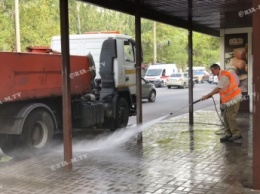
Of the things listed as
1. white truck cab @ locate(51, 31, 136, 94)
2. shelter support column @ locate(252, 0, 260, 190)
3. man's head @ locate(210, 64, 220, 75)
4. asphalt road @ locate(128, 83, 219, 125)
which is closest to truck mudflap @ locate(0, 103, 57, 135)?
white truck cab @ locate(51, 31, 136, 94)

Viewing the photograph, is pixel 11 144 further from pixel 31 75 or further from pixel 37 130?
pixel 31 75

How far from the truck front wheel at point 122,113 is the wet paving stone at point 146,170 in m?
2.06

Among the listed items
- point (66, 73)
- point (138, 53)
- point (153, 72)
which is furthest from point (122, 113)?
point (153, 72)

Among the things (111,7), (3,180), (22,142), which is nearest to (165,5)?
(111,7)

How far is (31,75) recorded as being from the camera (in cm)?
817

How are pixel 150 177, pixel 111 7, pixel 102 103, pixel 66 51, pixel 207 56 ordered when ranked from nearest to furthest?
pixel 150 177 → pixel 66 51 → pixel 111 7 → pixel 102 103 → pixel 207 56

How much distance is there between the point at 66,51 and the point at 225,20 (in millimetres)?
7514

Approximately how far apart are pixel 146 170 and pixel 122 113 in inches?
197

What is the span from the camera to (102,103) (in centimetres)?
1053

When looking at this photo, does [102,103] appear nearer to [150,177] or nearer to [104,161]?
[104,161]

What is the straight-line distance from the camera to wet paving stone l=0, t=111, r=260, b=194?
5.64 meters

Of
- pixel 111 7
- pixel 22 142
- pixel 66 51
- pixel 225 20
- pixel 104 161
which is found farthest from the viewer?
pixel 225 20

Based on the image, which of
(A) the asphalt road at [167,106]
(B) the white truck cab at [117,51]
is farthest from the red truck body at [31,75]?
(A) the asphalt road at [167,106]

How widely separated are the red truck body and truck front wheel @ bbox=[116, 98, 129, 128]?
71.4 inches
